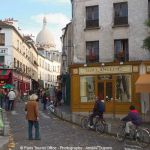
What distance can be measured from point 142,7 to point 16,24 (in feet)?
107

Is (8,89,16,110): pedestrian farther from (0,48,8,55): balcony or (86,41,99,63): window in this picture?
(0,48,8,55): balcony

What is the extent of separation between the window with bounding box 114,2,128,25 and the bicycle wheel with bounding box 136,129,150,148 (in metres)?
16.2

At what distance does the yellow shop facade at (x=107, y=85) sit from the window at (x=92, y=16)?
3122 mm

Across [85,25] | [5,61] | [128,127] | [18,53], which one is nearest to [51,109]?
[85,25]

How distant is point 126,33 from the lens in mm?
31109

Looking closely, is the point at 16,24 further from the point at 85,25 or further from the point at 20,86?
the point at 85,25

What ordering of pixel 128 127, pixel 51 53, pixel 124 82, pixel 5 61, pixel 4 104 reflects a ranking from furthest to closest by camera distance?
pixel 51 53 < pixel 5 61 < pixel 4 104 < pixel 124 82 < pixel 128 127

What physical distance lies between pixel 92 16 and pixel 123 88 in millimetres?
5750

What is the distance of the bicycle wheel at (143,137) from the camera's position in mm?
15680

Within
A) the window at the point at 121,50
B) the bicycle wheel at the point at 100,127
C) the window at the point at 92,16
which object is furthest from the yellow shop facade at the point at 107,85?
the bicycle wheel at the point at 100,127

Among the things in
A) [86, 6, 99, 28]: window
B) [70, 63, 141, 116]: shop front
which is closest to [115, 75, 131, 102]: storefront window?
[70, 63, 141, 116]: shop front

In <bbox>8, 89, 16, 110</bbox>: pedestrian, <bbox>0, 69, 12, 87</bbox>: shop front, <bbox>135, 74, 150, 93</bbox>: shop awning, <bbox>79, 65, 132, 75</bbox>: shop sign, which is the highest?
<bbox>0, 69, 12, 87</bbox>: shop front

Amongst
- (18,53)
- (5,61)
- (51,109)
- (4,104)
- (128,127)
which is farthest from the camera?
(18,53)

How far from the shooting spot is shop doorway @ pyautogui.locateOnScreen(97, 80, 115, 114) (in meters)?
30.8
